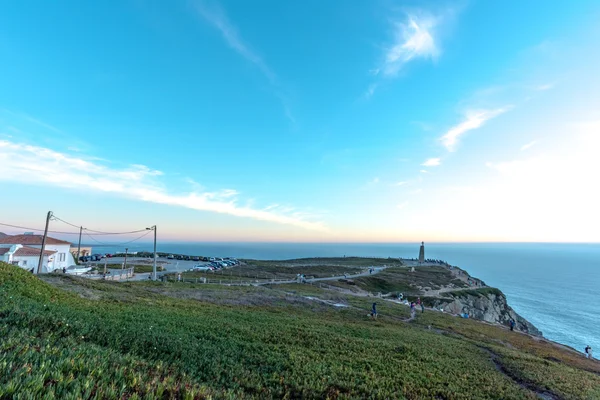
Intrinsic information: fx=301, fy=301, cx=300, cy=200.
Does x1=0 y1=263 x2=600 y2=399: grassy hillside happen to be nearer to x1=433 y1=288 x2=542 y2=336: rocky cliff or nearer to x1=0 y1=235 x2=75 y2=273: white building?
x1=0 y1=235 x2=75 y2=273: white building

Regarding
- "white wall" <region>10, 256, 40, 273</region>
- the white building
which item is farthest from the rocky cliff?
"white wall" <region>10, 256, 40, 273</region>

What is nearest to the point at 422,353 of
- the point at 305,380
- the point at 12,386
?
the point at 305,380

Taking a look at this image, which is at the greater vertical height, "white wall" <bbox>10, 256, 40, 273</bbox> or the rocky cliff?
"white wall" <bbox>10, 256, 40, 273</bbox>

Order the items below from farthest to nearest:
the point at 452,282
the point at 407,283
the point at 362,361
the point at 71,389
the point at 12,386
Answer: the point at 452,282, the point at 407,283, the point at 362,361, the point at 71,389, the point at 12,386

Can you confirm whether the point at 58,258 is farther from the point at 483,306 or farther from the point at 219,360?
the point at 483,306

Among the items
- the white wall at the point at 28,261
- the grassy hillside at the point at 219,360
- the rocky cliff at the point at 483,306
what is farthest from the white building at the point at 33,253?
the rocky cliff at the point at 483,306

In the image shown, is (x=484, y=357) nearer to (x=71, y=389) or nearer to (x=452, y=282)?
(x=71, y=389)
